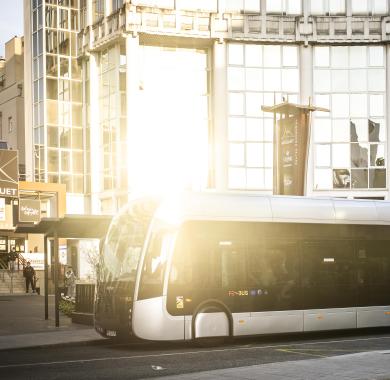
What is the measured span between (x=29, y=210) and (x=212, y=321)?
40.2 meters

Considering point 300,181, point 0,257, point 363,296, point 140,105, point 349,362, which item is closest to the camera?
point 349,362

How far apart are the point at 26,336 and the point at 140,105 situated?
3325 centimetres

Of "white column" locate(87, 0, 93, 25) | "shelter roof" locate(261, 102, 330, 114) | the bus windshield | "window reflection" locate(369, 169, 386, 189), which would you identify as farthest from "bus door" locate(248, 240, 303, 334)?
"white column" locate(87, 0, 93, 25)

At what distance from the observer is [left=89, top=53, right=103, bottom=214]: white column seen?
181ft

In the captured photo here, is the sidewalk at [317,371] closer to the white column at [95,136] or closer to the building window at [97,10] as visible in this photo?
the white column at [95,136]

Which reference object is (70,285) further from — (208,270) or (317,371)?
(317,371)

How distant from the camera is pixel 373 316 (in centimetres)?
1919

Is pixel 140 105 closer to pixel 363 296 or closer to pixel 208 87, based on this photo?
pixel 208 87

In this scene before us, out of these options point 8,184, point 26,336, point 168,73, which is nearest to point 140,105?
point 168,73

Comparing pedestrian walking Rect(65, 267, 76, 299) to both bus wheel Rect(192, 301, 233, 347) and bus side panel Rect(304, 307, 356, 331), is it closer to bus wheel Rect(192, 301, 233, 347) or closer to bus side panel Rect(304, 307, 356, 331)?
bus side panel Rect(304, 307, 356, 331)

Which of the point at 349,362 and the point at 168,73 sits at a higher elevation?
the point at 168,73

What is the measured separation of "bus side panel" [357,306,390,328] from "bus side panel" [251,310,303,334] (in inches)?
68.1

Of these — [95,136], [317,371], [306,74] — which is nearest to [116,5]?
[95,136]

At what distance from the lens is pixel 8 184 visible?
54.5m
